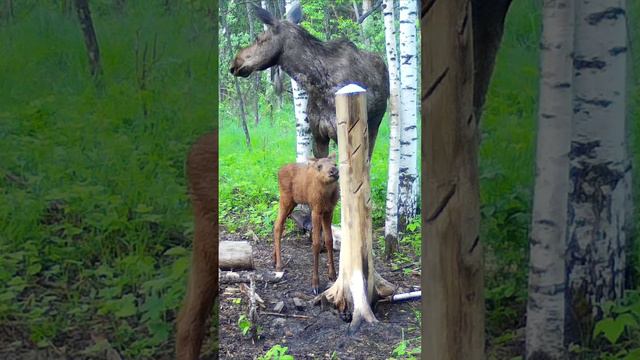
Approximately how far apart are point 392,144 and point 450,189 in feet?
6.39

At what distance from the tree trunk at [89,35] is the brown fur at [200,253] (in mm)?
376

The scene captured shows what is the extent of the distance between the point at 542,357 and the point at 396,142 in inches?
72.4

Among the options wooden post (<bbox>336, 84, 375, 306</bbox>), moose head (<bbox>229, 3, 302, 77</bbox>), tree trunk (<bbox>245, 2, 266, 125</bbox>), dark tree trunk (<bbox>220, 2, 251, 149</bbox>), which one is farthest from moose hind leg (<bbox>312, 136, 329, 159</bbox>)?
tree trunk (<bbox>245, 2, 266, 125</bbox>)

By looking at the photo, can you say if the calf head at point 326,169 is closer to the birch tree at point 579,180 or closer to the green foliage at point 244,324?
the green foliage at point 244,324

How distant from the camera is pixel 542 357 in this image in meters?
2.00

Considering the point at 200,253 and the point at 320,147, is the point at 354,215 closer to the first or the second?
the point at 320,147

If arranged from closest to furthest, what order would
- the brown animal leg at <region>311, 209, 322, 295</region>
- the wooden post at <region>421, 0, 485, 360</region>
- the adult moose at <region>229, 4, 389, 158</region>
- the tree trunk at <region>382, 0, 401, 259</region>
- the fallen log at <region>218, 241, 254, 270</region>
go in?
1. the wooden post at <region>421, 0, 485, 360</region>
2. the adult moose at <region>229, 4, 389, 158</region>
3. the brown animal leg at <region>311, 209, 322, 295</region>
4. the fallen log at <region>218, 241, 254, 270</region>
5. the tree trunk at <region>382, 0, 401, 259</region>

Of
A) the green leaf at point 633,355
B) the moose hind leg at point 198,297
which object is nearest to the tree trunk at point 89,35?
the moose hind leg at point 198,297

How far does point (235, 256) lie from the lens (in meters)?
3.19

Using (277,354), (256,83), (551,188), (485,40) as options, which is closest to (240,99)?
(256,83)

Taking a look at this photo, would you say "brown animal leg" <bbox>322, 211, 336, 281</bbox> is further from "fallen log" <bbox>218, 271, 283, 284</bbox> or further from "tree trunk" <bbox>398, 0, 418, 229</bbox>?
"tree trunk" <bbox>398, 0, 418, 229</bbox>

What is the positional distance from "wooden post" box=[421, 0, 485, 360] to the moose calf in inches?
47.8

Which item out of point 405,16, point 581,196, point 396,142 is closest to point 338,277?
point 396,142

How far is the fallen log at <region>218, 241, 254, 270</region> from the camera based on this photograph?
3.18 m
